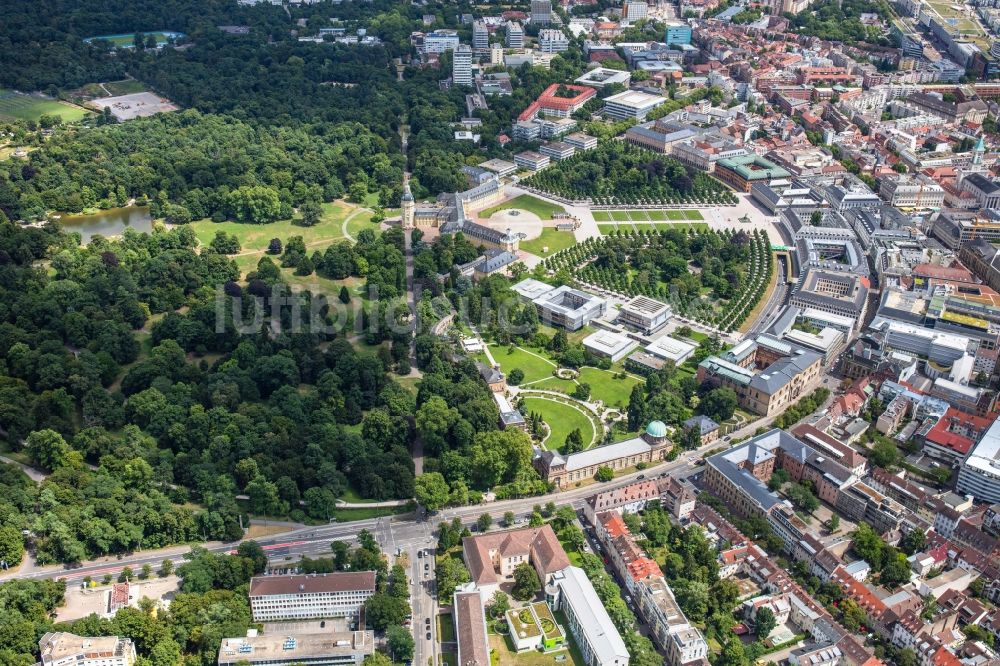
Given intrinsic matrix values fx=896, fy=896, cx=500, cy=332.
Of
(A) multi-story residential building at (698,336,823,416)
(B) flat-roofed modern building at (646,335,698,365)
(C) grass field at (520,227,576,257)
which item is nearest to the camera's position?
(A) multi-story residential building at (698,336,823,416)

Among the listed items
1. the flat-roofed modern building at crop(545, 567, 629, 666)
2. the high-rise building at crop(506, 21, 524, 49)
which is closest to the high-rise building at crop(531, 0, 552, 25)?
the high-rise building at crop(506, 21, 524, 49)

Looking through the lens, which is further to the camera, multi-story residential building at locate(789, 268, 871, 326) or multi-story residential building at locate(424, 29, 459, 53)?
multi-story residential building at locate(424, 29, 459, 53)

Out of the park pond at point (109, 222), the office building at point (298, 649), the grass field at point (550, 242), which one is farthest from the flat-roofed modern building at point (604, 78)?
the office building at point (298, 649)

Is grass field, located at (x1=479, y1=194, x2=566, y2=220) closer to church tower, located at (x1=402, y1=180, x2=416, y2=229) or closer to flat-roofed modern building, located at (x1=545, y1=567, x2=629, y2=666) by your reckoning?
church tower, located at (x1=402, y1=180, x2=416, y2=229)

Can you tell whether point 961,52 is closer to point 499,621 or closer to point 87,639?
point 499,621

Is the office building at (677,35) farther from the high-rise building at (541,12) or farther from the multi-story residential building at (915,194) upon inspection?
the multi-story residential building at (915,194)

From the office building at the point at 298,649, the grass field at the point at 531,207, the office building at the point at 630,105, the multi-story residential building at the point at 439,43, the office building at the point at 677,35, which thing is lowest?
the office building at the point at 298,649

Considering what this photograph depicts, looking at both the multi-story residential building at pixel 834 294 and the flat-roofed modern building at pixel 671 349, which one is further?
the multi-story residential building at pixel 834 294

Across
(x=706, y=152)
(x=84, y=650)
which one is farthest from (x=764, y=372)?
(x=706, y=152)
